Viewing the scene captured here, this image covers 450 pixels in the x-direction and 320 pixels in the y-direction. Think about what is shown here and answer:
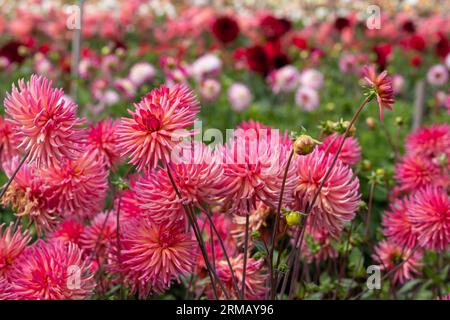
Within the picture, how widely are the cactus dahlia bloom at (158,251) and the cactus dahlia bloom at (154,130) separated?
0.13 meters

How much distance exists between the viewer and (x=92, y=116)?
10.4 feet

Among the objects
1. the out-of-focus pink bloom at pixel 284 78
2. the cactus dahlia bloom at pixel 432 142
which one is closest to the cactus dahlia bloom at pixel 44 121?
the cactus dahlia bloom at pixel 432 142

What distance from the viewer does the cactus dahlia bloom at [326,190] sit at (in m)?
1.17

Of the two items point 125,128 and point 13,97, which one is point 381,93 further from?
point 13,97

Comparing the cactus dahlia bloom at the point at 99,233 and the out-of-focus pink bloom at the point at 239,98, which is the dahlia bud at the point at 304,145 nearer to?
the cactus dahlia bloom at the point at 99,233

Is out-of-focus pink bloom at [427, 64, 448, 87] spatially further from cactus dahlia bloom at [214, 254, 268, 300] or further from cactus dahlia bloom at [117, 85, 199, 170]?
cactus dahlia bloom at [117, 85, 199, 170]

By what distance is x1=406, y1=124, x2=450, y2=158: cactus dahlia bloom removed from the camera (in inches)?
72.7

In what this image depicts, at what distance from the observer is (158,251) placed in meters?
1.12

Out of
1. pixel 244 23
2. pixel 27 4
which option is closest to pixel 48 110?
pixel 244 23

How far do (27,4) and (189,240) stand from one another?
5.52 meters

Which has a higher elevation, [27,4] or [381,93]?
[27,4]

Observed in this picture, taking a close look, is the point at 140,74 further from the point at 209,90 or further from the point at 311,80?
the point at 311,80

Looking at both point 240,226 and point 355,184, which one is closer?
point 355,184
